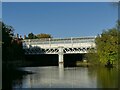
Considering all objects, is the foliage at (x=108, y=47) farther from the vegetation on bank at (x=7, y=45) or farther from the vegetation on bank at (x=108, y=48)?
the vegetation on bank at (x=7, y=45)

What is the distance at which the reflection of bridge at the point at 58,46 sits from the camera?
98.1m

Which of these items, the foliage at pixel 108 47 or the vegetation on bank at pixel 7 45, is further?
the foliage at pixel 108 47

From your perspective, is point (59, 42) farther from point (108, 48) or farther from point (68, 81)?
point (68, 81)

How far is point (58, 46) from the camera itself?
10000 cm

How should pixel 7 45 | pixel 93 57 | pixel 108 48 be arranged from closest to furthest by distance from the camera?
pixel 7 45
pixel 108 48
pixel 93 57

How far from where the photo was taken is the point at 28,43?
10281 centimetres

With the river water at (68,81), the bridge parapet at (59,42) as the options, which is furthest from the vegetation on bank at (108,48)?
the bridge parapet at (59,42)

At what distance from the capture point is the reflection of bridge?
9812cm

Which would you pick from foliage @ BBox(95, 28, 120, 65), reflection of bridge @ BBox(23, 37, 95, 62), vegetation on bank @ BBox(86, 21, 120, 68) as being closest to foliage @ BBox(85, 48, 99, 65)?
vegetation on bank @ BBox(86, 21, 120, 68)

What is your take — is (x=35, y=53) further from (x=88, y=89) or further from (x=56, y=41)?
(x=88, y=89)

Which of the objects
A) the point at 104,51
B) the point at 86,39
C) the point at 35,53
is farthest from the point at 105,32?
the point at 35,53

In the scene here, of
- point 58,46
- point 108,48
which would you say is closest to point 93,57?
point 108,48

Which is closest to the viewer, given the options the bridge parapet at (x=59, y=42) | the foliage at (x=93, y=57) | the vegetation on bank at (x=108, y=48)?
the vegetation on bank at (x=108, y=48)

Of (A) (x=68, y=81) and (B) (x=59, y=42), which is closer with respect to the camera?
(A) (x=68, y=81)
